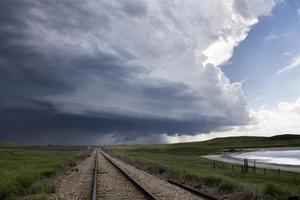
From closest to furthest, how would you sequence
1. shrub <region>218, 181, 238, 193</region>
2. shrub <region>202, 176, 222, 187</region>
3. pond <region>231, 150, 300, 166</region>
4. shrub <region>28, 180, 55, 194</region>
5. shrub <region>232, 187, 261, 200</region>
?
shrub <region>232, 187, 261, 200</region>
shrub <region>218, 181, 238, 193</region>
shrub <region>28, 180, 55, 194</region>
shrub <region>202, 176, 222, 187</region>
pond <region>231, 150, 300, 166</region>

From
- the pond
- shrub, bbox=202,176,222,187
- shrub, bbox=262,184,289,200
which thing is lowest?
shrub, bbox=262,184,289,200

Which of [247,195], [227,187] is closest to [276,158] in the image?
[227,187]

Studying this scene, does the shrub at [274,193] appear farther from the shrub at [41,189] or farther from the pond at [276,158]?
the pond at [276,158]

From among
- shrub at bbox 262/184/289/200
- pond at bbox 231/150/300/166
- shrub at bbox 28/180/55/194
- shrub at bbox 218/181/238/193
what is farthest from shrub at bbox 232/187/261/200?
pond at bbox 231/150/300/166

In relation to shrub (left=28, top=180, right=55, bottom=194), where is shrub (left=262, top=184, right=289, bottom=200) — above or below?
above

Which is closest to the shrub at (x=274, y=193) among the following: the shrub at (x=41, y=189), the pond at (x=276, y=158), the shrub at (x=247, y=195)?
the shrub at (x=247, y=195)

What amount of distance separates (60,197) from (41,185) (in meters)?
4.27

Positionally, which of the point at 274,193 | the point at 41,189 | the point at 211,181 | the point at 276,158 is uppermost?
the point at 276,158

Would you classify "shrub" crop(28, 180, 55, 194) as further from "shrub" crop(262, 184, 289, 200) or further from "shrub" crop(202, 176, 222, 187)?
"shrub" crop(262, 184, 289, 200)

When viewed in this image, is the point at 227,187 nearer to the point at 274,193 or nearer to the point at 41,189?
the point at 274,193

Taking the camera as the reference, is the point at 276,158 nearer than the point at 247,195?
No

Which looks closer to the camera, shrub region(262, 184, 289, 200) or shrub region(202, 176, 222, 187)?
shrub region(262, 184, 289, 200)

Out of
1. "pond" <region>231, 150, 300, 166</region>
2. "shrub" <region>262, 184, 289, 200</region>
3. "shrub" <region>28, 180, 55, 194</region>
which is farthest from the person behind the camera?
"pond" <region>231, 150, 300, 166</region>

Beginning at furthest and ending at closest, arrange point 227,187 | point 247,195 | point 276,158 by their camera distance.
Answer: point 276,158 < point 227,187 < point 247,195
